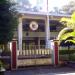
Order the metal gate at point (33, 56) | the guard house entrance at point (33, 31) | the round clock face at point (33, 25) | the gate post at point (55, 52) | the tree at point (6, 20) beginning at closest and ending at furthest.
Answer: the tree at point (6, 20), the metal gate at point (33, 56), the gate post at point (55, 52), the round clock face at point (33, 25), the guard house entrance at point (33, 31)

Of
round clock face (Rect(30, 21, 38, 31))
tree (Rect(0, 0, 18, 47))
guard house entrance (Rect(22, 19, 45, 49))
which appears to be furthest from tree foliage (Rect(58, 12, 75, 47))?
guard house entrance (Rect(22, 19, 45, 49))

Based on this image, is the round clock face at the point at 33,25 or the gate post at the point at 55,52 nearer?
the gate post at the point at 55,52

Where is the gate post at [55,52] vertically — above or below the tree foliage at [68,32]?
below

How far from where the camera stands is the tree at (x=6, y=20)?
12736 millimetres

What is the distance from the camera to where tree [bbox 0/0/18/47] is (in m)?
12.7

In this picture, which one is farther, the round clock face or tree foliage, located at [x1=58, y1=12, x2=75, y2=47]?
the round clock face

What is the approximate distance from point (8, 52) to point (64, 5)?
1480cm

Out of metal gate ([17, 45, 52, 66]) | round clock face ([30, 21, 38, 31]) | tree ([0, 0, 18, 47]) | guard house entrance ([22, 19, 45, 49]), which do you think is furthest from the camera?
guard house entrance ([22, 19, 45, 49])

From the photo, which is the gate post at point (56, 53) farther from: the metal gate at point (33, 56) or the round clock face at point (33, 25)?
the round clock face at point (33, 25)

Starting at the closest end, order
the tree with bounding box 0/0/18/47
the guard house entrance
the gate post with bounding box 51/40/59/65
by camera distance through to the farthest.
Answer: the tree with bounding box 0/0/18/47, the gate post with bounding box 51/40/59/65, the guard house entrance

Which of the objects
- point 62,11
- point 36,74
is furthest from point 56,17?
point 36,74

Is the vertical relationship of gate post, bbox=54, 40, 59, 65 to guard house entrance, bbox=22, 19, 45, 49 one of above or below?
below

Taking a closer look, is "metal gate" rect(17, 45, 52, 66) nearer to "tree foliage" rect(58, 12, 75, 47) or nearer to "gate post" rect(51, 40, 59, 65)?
"gate post" rect(51, 40, 59, 65)

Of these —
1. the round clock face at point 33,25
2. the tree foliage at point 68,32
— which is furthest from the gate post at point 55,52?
the round clock face at point 33,25
